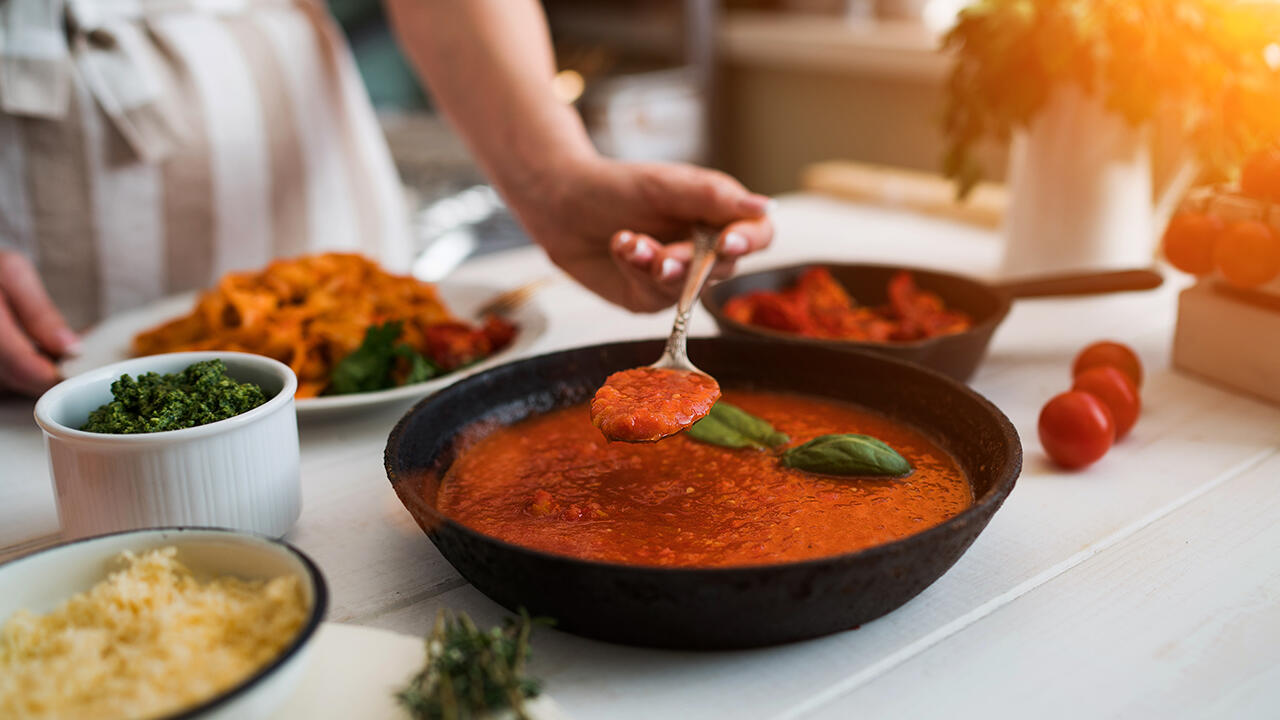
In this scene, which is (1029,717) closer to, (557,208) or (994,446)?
(994,446)

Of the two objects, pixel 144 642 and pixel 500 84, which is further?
pixel 500 84

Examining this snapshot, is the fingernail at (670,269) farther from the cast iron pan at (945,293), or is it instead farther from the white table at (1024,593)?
the white table at (1024,593)

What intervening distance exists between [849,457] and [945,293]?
2.30 feet

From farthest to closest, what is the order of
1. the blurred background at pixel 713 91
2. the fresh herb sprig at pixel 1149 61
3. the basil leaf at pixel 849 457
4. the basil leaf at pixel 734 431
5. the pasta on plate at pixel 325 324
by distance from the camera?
1. the blurred background at pixel 713 91
2. the fresh herb sprig at pixel 1149 61
3. the pasta on plate at pixel 325 324
4. the basil leaf at pixel 734 431
5. the basil leaf at pixel 849 457

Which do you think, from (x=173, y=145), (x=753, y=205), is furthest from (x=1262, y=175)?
(x=173, y=145)

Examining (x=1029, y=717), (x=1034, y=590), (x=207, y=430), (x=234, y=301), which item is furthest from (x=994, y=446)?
(x=234, y=301)

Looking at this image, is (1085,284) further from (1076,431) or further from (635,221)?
(635,221)

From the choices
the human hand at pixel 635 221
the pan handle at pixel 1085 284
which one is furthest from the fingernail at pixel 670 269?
the pan handle at pixel 1085 284

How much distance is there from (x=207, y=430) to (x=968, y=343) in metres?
0.97

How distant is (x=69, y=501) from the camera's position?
100 centimetres

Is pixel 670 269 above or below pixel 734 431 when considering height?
above

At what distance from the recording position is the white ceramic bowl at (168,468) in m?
0.97

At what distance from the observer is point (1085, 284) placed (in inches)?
63.6

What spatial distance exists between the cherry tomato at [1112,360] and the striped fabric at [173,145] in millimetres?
1686
